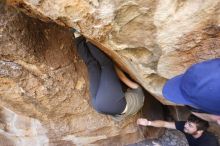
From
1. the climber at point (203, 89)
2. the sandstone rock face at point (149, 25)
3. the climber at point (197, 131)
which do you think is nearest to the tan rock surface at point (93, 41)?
the sandstone rock face at point (149, 25)

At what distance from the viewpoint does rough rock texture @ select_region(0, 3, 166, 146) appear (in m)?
1.57

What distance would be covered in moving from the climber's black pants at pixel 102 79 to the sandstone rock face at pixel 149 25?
Result: 0.78ft

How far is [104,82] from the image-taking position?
1.73 meters

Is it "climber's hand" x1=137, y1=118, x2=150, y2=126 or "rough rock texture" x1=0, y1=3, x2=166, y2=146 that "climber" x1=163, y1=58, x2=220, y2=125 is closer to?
"rough rock texture" x1=0, y1=3, x2=166, y2=146

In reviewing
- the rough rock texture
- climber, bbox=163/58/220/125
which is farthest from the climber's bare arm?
climber, bbox=163/58/220/125

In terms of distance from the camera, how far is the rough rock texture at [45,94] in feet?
5.14

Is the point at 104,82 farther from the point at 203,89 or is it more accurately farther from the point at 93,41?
the point at 203,89

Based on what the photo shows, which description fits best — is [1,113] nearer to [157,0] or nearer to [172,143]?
[172,143]

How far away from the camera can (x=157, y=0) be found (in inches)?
47.3

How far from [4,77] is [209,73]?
1.02 meters

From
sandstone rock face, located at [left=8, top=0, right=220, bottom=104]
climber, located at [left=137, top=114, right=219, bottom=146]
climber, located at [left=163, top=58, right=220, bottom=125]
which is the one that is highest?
sandstone rock face, located at [left=8, top=0, right=220, bottom=104]

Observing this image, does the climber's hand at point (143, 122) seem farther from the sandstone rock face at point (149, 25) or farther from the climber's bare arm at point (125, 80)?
the sandstone rock face at point (149, 25)

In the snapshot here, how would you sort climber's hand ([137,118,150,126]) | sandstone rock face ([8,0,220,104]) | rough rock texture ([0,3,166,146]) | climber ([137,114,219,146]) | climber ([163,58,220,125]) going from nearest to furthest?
climber ([163,58,220,125])
sandstone rock face ([8,0,220,104])
rough rock texture ([0,3,166,146])
climber ([137,114,219,146])
climber's hand ([137,118,150,126])

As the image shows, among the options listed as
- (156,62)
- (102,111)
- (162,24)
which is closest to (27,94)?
(102,111)
